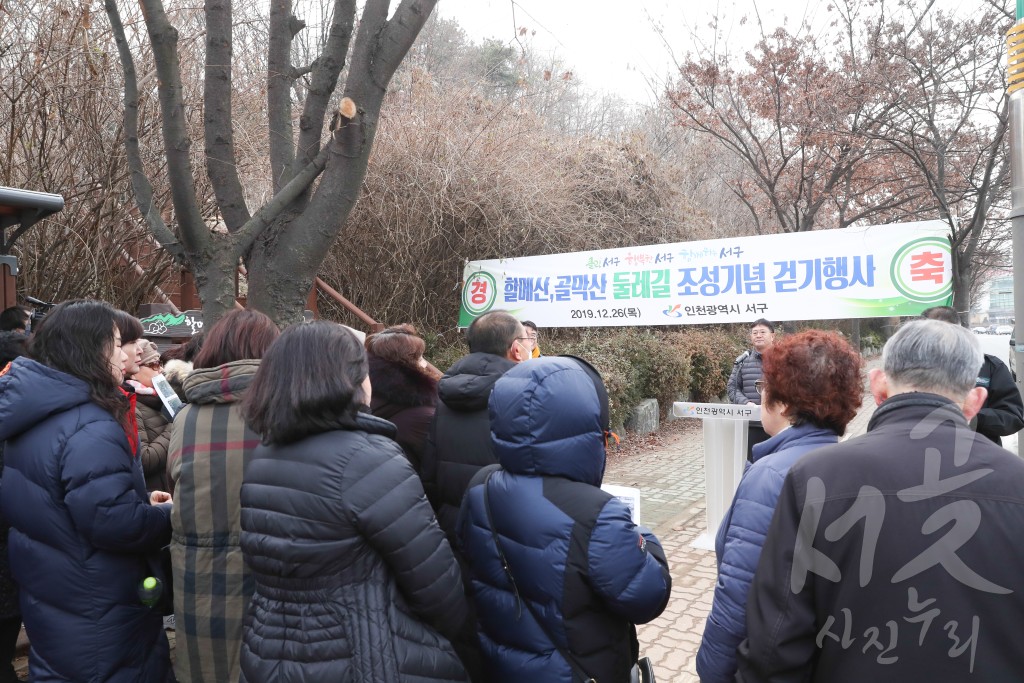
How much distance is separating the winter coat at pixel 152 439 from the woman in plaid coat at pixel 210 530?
3.38 feet

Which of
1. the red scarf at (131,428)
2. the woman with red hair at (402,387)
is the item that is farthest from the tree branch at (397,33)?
the red scarf at (131,428)

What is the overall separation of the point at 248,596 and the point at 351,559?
0.62 metres

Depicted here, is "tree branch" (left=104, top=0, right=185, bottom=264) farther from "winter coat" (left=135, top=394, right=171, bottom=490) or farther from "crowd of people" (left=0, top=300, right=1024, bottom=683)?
"crowd of people" (left=0, top=300, right=1024, bottom=683)

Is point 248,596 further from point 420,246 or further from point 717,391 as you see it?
point 717,391

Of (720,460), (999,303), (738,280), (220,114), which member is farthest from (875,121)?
(999,303)

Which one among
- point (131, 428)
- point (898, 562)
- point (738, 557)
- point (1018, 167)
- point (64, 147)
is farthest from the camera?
point (64, 147)

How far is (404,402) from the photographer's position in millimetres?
3082

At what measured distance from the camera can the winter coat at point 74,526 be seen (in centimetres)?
216

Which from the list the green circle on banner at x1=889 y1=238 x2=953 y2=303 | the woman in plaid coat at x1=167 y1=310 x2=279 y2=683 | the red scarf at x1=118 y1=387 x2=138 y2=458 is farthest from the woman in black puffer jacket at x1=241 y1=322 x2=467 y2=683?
the green circle on banner at x1=889 y1=238 x2=953 y2=303

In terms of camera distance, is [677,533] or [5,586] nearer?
[5,586]

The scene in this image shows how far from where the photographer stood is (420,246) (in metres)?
9.59

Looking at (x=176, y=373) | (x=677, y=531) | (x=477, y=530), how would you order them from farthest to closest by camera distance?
(x=677, y=531), (x=176, y=373), (x=477, y=530)

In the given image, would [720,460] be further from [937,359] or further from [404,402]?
[937,359]

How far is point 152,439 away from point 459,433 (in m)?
1.49
